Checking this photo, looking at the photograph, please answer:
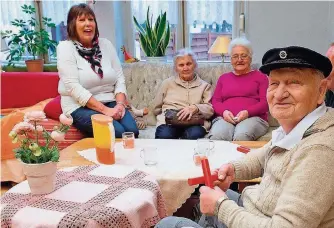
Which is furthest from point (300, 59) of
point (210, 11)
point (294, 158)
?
point (210, 11)

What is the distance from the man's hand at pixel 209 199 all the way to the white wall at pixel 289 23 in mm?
3030

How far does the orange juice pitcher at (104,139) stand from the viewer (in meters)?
1.99

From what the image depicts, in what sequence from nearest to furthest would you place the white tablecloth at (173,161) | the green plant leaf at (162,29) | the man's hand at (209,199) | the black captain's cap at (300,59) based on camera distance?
the black captain's cap at (300,59) < the man's hand at (209,199) < the white tablecloth at (173,161) < the green plant leaf at (162,29)

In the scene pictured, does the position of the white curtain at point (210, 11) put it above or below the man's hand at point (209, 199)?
above

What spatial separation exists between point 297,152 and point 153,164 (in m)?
1.07

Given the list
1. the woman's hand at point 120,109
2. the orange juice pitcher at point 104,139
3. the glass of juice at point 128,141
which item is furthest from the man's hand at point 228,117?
the orange juice pitcher at point 104,139

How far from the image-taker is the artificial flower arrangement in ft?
4.71

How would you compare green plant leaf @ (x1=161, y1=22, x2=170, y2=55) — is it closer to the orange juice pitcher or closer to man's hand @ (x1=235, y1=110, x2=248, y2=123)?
man's hand @ (x1=235, y1=110, x2=248, y2=123)

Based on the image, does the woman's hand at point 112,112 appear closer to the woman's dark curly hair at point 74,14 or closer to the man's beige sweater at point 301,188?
the woman's dark curly hair at point 74,14

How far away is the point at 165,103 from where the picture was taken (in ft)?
10.8

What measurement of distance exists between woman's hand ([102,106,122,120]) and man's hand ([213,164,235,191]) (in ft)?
5.26

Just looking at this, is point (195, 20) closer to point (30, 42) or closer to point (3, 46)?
point (30, 42)

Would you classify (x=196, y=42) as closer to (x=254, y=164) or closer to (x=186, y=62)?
(x=186, y=62)

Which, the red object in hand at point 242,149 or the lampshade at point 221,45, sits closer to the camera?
the red object in hand at point 242,149
